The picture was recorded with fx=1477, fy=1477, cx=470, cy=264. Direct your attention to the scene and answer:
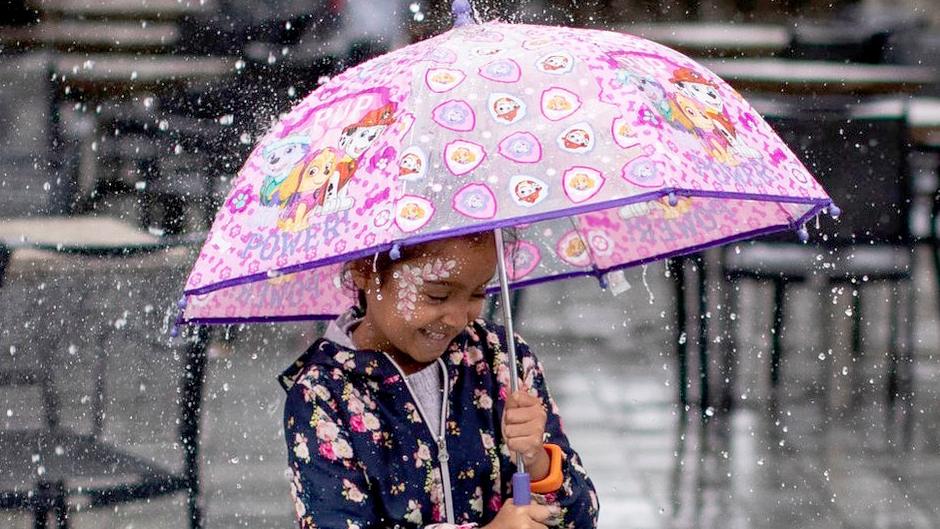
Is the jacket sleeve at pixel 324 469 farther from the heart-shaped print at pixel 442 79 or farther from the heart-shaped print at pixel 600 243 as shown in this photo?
the heart-shaped print at pixel 600 243

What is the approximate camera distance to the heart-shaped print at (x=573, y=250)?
2.45m

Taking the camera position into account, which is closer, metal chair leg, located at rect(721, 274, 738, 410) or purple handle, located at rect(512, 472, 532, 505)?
purple handle, located at rect(512, 472, 532, 505)

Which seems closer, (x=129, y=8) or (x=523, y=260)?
(x=523, y=260)

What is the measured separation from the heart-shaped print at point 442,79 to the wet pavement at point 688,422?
6.73 feet

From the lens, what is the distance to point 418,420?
211 centimetres

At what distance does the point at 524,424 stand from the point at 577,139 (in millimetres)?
397

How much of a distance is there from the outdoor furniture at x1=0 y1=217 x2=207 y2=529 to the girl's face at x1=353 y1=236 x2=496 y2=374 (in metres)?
1.73

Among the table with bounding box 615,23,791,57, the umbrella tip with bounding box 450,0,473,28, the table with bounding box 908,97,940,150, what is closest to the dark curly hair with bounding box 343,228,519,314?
the umbrella tip with bounding box 450,0,473,28

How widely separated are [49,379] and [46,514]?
1.15 feet

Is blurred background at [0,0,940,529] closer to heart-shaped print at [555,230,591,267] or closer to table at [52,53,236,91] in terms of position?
table at [52,53,236,91]

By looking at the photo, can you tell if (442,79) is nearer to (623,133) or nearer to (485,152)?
(485,152)

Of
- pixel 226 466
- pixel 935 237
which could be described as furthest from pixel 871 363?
pixel 226 466

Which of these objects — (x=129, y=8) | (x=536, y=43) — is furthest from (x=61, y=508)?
(x=536, y=43)

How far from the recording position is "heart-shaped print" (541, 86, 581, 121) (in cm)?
195
